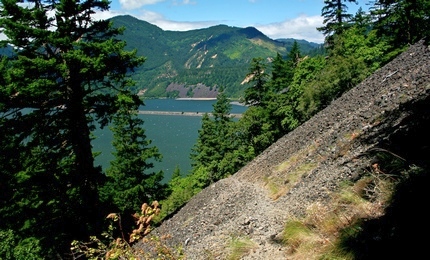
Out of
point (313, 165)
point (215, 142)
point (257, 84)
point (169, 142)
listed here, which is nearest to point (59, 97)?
point (313, 165)

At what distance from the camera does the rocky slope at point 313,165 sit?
7.00 metres

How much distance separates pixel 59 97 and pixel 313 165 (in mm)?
9124

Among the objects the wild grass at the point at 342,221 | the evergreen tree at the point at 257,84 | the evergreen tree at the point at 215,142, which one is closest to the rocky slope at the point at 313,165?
the wild grass at the point at 342,221

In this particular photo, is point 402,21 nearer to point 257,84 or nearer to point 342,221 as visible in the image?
point 257,84

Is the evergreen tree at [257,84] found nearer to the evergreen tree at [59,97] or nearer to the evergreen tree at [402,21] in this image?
the evergreen tree at [402,21]

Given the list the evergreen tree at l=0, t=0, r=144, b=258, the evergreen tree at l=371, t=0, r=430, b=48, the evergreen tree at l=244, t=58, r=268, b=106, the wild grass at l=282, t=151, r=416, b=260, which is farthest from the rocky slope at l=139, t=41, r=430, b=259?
the evergreen tree at l=244, t=58, r=268, b=106

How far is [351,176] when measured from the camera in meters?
7.21

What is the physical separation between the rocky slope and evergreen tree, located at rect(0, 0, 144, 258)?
3900 millimetres

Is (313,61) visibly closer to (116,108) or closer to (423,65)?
(423,65)

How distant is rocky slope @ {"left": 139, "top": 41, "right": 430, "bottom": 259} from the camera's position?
7.00 metres

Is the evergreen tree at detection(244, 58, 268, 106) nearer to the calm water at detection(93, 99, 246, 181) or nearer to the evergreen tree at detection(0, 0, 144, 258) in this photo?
the evergreen tree at detection(0, 0, 144, 258)

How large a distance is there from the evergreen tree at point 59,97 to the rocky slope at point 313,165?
3.90m

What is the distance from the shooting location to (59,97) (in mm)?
11016

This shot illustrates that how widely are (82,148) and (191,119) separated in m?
182
